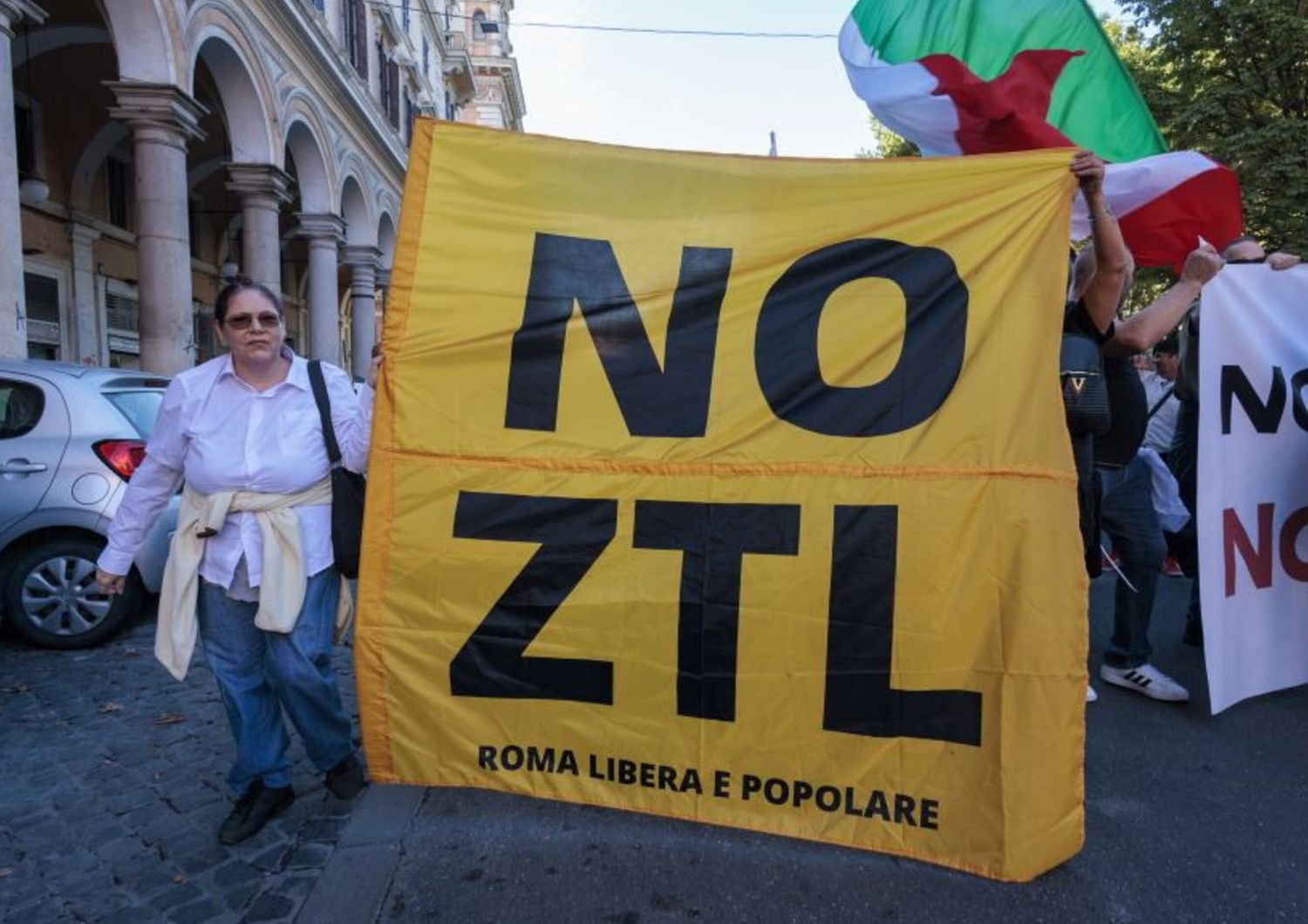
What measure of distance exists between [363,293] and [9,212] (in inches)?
532

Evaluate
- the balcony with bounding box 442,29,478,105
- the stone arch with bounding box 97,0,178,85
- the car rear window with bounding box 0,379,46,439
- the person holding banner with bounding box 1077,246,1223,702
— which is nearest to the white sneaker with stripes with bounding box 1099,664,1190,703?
the person holding banner with bounding box 1077,246,1223,702

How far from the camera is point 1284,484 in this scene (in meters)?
3.39

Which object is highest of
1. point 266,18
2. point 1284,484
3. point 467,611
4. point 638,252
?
point 266,18

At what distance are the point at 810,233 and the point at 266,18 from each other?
585 inches

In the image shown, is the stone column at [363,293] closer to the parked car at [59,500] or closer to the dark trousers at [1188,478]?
the parked car at [59,500]

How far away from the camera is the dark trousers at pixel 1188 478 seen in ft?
14.7

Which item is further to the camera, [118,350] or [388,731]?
[118,350]

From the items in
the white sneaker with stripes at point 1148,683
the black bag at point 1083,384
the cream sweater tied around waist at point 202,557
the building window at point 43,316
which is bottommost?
the white sneaker with stripes at point 1148,683

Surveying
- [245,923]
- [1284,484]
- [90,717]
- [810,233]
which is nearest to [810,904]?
[245,923]

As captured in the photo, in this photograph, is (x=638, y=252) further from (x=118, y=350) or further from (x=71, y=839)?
(x=118, y=350)

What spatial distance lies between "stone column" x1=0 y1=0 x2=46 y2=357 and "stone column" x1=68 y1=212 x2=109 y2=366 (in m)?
7.01

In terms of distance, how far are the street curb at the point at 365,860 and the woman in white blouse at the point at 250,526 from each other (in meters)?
0.33

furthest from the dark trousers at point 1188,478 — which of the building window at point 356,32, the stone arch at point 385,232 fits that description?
the stone arch at point 385,232

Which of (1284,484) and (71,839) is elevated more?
(1284,484)
